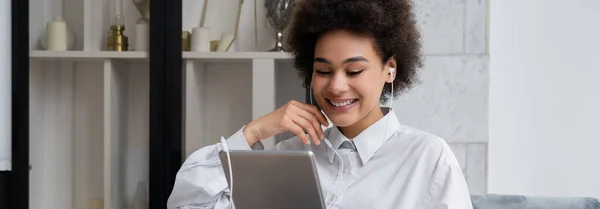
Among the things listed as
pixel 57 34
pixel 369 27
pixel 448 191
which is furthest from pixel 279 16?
pixel 448 191

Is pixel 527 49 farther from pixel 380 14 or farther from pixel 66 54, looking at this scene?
pixel 66 54

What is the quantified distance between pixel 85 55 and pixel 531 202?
1.47 m

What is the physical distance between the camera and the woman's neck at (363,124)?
1.45m

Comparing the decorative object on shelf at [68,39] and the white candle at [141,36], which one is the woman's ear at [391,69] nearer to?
the white candle at [141,36]

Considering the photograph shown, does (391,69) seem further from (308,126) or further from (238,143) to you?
(238,143)

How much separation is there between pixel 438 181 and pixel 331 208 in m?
0.21

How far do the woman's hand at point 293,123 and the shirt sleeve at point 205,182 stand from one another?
28 millimetres

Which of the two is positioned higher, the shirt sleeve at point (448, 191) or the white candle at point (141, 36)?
the white candle at point (141, 36)

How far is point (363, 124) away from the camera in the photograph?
1451mm

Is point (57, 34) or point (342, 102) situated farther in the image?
point (57, 34)

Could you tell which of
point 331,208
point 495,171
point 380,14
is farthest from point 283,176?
point 495,171

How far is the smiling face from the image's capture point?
133 centimetres

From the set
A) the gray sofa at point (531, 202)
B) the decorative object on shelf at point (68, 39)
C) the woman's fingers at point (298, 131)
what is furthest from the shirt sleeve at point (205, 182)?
the decorative object on shelf at point (68, 39)

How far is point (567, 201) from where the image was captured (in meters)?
1.76
